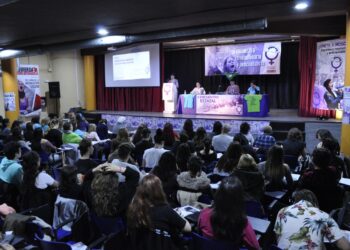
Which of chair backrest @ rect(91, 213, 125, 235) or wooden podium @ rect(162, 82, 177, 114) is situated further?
wooden podium @ rect(162, 82, 177, 114)

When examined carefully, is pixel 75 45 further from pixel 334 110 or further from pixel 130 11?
pixel 334 110

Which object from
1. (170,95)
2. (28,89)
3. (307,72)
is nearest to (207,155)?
(307,72)

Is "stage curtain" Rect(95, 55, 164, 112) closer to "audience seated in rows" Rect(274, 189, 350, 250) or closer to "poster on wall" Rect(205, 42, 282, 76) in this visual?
"poster on wall" Rect(205, 42, 282, 76)

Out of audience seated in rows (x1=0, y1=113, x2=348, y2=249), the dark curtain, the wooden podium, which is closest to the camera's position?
audience seated in rows (x1=0, y1=113, x2=348, y2=249)

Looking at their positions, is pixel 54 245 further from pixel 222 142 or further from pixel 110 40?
pixel 110 40

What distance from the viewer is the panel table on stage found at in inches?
409

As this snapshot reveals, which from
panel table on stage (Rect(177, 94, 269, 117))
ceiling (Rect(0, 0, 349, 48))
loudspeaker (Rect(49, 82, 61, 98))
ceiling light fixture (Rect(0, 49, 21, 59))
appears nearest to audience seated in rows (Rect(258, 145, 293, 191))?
ceiling (Rect(0, 0, 349, 48))

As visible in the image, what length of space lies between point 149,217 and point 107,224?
60cm

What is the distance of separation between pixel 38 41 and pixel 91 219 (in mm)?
8544

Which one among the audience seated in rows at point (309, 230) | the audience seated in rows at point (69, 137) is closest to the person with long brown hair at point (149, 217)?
the audience seated in rows at point (309, 230)

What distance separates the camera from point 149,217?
7.81 feet

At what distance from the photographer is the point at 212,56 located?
43.2ft

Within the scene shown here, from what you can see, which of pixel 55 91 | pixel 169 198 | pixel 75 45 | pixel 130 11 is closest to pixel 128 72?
pixel 55 91

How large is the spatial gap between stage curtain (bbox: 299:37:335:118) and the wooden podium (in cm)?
452
